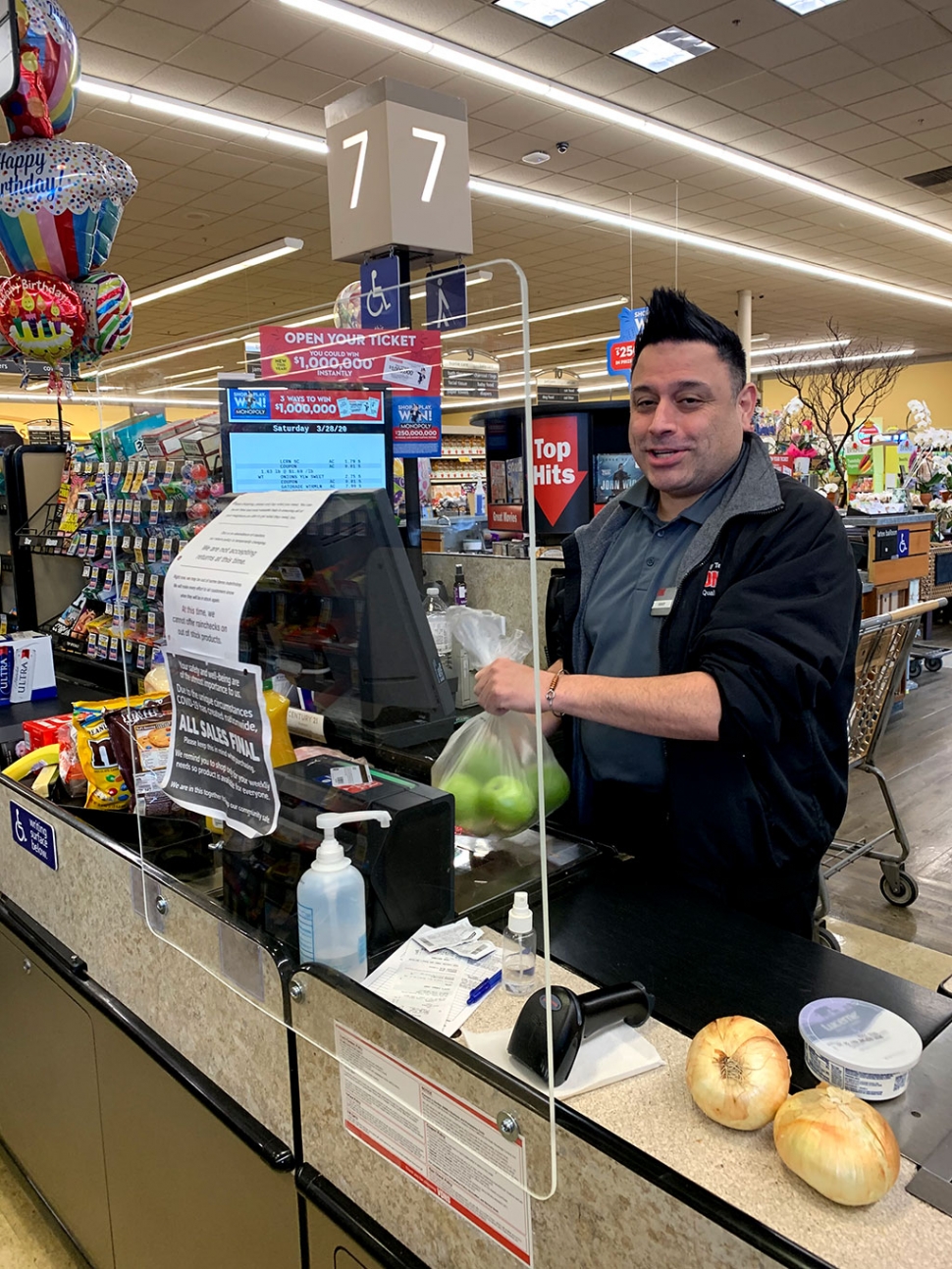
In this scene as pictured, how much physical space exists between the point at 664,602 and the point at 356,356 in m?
0.67

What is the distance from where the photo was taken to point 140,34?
5316 millimetres

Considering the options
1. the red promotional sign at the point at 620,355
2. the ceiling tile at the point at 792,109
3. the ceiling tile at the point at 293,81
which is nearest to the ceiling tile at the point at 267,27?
the ceiling tile at the point at 293,81

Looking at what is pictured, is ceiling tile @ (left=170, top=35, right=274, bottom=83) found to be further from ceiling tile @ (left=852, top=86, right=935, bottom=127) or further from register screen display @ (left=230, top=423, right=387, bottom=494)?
register screen display @ (left=230, top=423, right=387, bottom=494)

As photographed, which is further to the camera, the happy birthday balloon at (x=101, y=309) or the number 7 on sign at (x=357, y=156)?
the happy birthday balloon at (x=101, y=309)

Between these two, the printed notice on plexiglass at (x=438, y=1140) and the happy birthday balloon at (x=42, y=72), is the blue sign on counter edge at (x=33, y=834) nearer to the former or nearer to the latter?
the printed notice on plexiglass at (x=438, y=1140)

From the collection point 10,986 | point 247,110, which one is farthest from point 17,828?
point 247,110

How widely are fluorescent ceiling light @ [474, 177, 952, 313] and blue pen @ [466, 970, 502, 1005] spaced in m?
8.19

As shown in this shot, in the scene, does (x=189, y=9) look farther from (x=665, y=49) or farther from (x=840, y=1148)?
(x=840, y=1148)

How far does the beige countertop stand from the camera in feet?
2.29

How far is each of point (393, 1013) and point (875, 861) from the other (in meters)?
3.59

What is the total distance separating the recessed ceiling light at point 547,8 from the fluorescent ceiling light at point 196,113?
4.43 ft

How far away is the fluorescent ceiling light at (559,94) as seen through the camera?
17.1ft

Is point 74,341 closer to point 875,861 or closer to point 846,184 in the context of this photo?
point 875,861

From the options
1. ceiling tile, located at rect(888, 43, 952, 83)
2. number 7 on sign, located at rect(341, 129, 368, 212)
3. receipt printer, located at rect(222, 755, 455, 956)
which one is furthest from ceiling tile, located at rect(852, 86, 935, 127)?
receipt printer, located at rect(222, 755, 455, 956)
